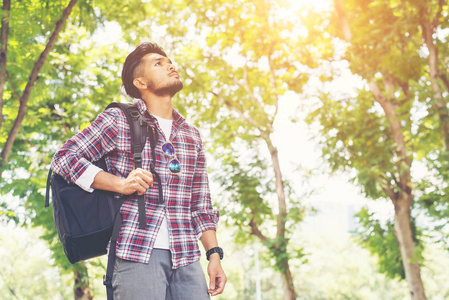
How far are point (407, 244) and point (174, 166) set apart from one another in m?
9.86

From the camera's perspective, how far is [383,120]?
33.1 feet

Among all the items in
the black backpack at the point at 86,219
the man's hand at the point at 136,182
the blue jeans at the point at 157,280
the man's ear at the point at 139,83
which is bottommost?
the blue jeans at the point at 157,280

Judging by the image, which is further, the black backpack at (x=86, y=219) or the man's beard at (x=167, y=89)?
the man's beard at (x=167, y=89)

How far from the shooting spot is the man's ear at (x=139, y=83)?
8.05 ft

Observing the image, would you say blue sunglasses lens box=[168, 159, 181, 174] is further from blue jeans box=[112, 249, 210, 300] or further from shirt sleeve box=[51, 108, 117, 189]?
blue jeans box=[112, 249, 210, 300]

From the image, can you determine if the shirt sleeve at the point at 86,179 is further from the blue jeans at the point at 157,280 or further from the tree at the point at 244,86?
the tree at the point at 244,86

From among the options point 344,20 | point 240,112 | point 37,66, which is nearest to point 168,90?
point 37,66

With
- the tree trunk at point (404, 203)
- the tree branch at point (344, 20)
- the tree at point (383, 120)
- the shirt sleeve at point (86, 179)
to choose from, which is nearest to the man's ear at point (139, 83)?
the shirt sleeve at point (86, 179)

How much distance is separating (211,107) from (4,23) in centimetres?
936

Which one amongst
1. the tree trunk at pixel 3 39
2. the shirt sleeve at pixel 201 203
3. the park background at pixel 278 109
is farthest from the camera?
the park background at pixel 278 109

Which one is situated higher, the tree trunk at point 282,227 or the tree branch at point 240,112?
the tree branch at point 240,112

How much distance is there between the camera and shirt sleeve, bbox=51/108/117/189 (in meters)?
1.92

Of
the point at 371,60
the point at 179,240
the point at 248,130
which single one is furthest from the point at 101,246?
the point at 248,130

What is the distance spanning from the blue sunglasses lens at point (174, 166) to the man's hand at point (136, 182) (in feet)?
0.92
